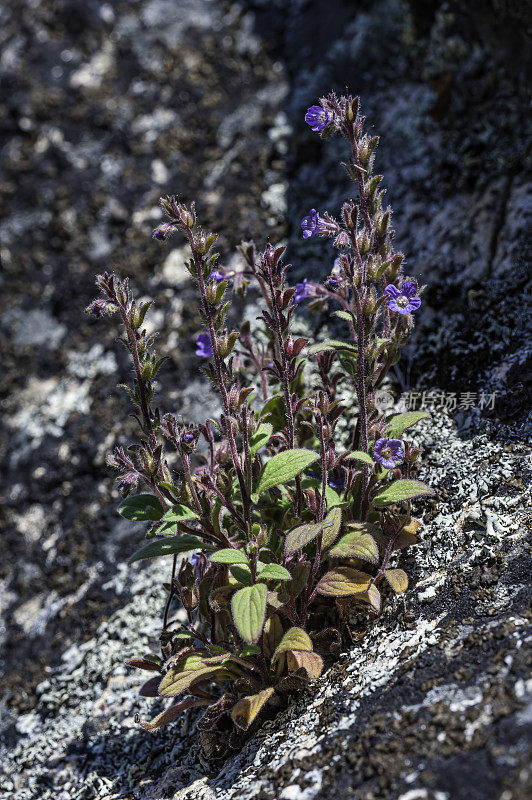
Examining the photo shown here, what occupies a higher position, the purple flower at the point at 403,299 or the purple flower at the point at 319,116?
the purple flower at the point at 319,116

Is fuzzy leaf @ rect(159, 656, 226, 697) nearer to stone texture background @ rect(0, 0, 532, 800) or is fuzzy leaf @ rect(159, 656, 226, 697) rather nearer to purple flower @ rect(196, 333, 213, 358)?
stone texture background @ rect(0, 0, 532, 800)

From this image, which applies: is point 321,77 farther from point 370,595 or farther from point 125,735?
point 125,735

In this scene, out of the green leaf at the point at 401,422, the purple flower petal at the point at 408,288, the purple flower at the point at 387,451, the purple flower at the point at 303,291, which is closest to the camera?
the purple flower at the point at 387,451

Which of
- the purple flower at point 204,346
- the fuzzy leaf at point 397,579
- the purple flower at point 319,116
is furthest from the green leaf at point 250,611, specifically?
the purple flower at point 319,116

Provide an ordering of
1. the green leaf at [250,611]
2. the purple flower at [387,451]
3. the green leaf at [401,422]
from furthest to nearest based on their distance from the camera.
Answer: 1. the green leaf at [401,422]
2. the purple flower at [387,451]
3. the green leaf at [250,611]

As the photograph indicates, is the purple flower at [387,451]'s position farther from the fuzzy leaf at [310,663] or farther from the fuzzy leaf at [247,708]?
the fuzzy leaf at [247,708]

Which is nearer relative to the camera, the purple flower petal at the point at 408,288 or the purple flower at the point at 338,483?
the purple flower petal at the point at 408,288

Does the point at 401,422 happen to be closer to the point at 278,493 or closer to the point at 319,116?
the point at 278,493
